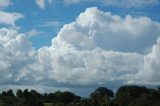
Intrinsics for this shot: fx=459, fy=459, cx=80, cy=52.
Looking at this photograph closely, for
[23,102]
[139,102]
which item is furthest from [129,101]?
[23,102]

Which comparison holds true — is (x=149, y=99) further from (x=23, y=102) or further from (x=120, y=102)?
(x=23, y=102)

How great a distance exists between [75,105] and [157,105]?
3796cm

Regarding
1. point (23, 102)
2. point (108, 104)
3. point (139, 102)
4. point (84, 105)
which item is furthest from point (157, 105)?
point (23, 102)

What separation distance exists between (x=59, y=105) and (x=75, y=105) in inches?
275

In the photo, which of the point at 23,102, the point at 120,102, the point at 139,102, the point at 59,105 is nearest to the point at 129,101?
the point at 120,102

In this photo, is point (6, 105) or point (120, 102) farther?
point (6, 105)

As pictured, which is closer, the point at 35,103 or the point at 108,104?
the point at 108,104

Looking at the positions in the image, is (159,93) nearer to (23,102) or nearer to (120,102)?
(120,102)

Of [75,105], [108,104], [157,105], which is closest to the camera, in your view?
[157,105]

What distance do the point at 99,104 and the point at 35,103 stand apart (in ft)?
89.3

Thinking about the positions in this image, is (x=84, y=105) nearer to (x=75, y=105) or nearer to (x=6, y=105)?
(x=75, y=105)

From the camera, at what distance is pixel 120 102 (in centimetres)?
18325

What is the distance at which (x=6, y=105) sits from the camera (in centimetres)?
19562

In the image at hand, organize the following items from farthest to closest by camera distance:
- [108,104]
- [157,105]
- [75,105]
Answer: [75,105], [108,104], [157,105]
